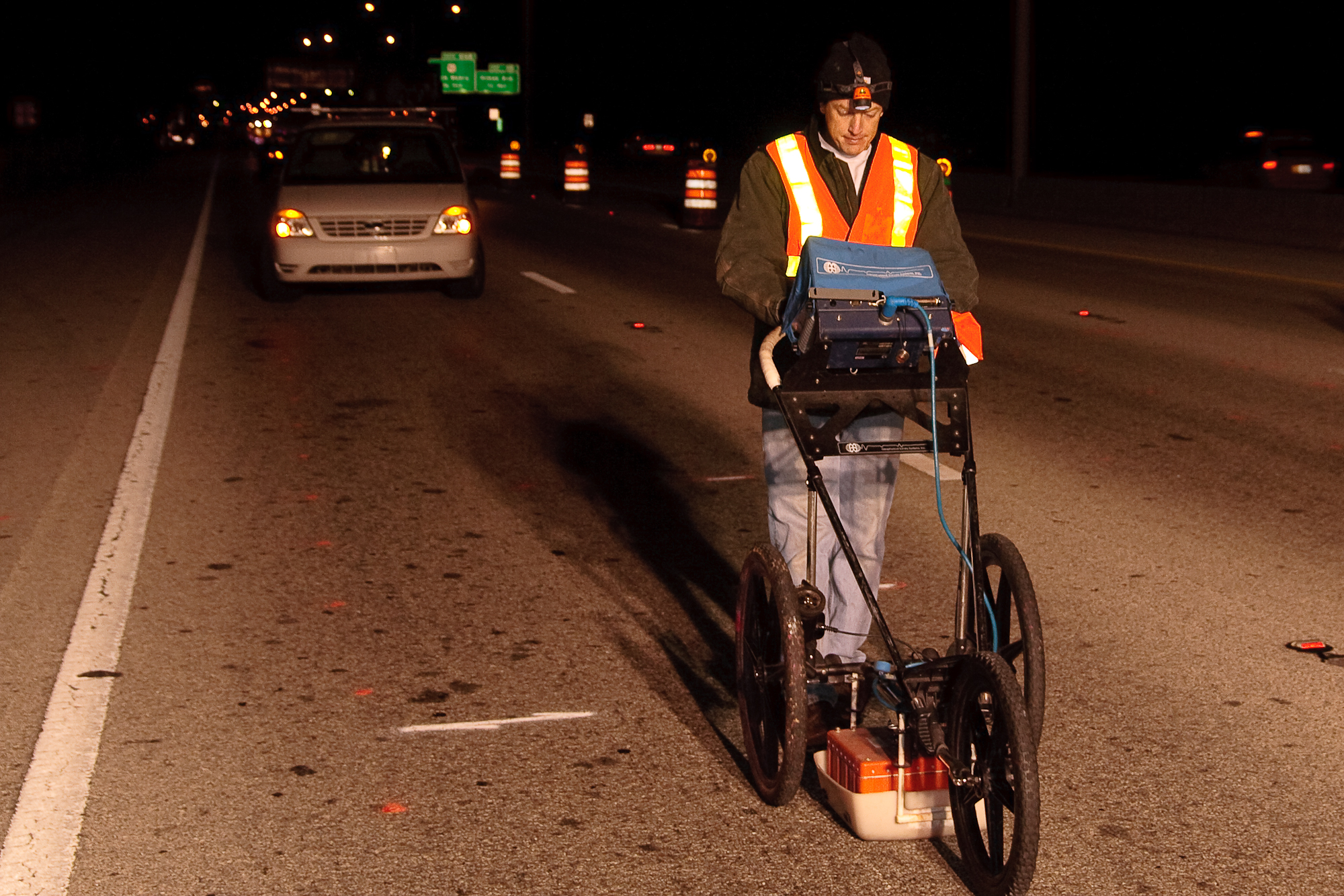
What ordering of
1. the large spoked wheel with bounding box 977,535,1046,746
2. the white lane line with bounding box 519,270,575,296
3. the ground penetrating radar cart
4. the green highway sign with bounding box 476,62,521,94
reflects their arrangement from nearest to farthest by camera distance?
the ground penetrating radar cart → the large spoked wheel with bounding box 977,535,1046,746 → the white lane line with bounding box 519,270,575,296 → the green highway sign with bounding box 476,62,521,94

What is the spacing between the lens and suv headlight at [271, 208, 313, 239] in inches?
581

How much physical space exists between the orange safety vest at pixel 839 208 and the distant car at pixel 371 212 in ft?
36.5

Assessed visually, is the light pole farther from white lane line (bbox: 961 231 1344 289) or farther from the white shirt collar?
the white shirt collar

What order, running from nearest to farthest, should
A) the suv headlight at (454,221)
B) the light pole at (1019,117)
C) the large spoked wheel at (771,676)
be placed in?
the large spoked wheel at (771,676), the suv headlight at (454,221), the light pole at (1019,117)

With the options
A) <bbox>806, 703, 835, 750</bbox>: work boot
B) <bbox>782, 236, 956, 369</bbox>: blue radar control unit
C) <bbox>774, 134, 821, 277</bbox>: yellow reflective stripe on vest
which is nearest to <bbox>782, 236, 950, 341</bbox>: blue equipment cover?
<bbox>782, 236, 956, 369</bbox>: blue radar control unit

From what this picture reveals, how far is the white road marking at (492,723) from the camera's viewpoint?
476 centimetres

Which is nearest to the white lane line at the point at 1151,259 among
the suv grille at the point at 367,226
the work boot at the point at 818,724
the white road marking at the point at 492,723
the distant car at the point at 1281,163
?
the suv grille at the point at 367,226

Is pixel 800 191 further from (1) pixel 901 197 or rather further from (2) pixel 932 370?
(2) pixel 932 370

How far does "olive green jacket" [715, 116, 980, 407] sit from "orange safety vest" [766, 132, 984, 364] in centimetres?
2

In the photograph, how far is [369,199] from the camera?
14.9 metres

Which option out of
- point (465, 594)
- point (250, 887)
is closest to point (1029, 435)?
point (465, 594)

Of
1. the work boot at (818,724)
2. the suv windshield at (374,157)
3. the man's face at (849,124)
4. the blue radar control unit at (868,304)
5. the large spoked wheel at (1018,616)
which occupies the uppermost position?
the suv windshield at (374,157)

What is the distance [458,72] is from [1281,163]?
3116 inches

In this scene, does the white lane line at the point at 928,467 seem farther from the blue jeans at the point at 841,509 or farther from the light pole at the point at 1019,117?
the light pole at the point at 1019,117
